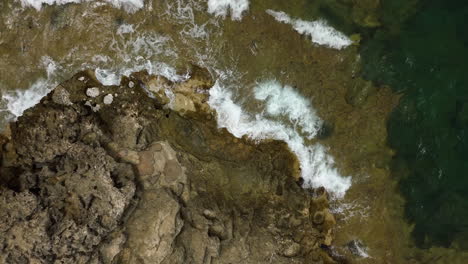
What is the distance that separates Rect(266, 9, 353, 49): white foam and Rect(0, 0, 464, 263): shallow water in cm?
4

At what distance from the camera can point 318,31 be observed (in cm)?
1165

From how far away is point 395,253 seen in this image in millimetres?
12305

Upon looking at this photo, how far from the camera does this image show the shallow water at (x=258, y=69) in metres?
11.1

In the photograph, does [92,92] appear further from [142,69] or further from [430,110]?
[430,110]

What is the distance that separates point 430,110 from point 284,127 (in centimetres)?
453

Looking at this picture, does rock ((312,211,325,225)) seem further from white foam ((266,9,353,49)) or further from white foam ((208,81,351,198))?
white foam ((266,9,353,49))

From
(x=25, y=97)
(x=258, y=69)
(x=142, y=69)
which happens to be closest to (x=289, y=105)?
(x=258, y=69)

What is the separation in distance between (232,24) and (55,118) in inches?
222

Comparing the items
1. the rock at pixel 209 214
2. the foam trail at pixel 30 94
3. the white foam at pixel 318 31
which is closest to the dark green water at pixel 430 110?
the white foam at pixel 318 31

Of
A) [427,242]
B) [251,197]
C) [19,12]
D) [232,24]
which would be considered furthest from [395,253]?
[19,12]

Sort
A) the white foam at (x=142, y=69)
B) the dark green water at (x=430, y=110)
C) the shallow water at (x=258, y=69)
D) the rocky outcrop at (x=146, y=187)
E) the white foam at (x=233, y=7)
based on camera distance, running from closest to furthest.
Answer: the rocky outcrop at (x=146, y=187) < the shallow water at (x=258, y=69) < the white foam at (x=142, y=69) < the white foam at (x=233, y=7) < the dark green water at (x=430, y=110)

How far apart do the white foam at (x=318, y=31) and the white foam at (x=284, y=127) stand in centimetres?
175

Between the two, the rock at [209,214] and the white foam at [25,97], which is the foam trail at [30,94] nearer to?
the white foam at [25,97]

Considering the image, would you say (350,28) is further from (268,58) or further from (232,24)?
(232,24)
